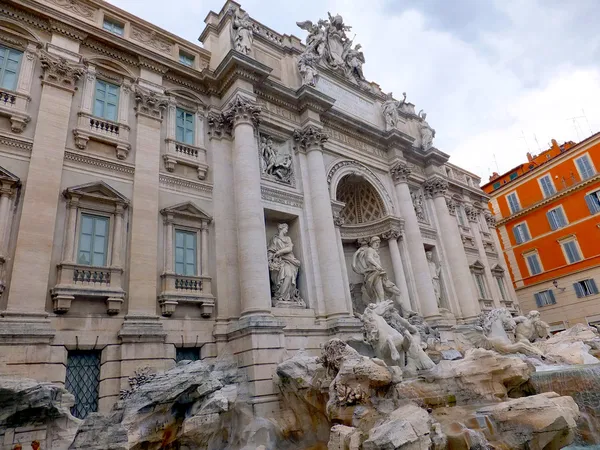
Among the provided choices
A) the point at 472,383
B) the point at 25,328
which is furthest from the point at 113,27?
the point at 472,383

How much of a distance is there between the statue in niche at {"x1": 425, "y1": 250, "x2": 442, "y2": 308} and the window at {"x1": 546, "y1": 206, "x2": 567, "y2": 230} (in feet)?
40.5

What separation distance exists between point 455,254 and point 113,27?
1598 cm

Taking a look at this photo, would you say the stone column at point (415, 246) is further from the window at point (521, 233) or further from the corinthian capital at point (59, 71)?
the window at point (521, 233)

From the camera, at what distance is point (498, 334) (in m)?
12.6

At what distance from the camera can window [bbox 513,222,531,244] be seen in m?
26.9

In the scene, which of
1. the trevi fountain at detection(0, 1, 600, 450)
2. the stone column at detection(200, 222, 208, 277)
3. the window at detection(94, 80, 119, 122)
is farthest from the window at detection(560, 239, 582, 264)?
the window at detection(94, 80, 119, 122)

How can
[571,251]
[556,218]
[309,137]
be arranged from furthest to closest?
[556,218] < [571,251] < [309,137]

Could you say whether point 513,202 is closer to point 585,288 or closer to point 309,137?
point 585,288

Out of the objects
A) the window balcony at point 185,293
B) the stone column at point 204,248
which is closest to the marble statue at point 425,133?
the stone column at point 204,248

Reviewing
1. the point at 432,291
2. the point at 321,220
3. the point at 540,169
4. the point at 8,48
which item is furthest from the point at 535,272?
the point at 8,48

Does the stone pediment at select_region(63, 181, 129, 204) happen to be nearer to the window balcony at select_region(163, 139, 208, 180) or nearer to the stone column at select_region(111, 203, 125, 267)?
the stone column at select_region(111, 203, 125, 267)

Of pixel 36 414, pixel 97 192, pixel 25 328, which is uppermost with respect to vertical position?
pixel 97 192

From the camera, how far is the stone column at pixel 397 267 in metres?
14.9

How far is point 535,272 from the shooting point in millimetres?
26047
